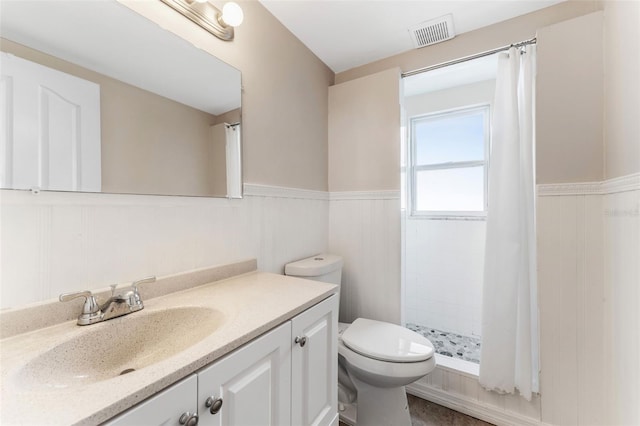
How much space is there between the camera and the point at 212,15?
43.7 inches

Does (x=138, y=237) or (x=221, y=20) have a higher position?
(x=221, y=20)

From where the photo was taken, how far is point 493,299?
1446 mm

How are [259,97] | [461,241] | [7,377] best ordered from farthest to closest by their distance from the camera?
[461,241] → [259,97] → [7,377]

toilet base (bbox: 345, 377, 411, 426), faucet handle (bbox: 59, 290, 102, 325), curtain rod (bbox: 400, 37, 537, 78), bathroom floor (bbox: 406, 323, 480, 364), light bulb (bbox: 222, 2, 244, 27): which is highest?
curtain rod (bbox: 400, 37, 537, 78)

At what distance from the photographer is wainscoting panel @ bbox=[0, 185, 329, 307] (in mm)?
661

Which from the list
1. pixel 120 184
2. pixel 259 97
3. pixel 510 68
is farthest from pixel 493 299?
pixel 120 184

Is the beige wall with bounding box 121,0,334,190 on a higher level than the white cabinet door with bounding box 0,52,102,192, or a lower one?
higher

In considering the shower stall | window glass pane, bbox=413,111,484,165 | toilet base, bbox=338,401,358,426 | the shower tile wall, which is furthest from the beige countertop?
window glass pane, bbox=413,111,484,165

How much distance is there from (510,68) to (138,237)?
6.33 feet

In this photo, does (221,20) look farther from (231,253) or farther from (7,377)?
(7,377)

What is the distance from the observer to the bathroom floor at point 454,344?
2.00 metres

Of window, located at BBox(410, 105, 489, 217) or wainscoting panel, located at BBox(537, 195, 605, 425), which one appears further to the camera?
window, located at BBox(410, 105, 489, 217)

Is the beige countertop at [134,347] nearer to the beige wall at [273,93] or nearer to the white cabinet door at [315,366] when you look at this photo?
the white cabinet door at [315,366]

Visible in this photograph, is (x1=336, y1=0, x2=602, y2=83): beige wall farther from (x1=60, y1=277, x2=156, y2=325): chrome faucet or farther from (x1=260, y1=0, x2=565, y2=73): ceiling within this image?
(x1=60, y1=277, x2=156, y2=325): chrome faucet
